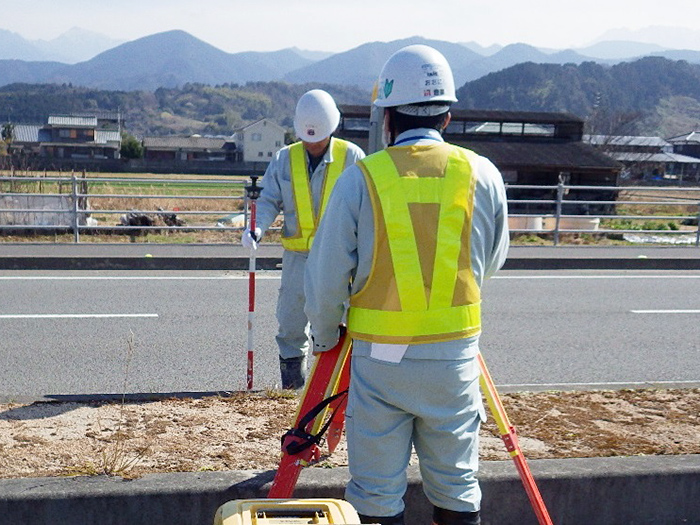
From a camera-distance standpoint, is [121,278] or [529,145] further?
[529,145]

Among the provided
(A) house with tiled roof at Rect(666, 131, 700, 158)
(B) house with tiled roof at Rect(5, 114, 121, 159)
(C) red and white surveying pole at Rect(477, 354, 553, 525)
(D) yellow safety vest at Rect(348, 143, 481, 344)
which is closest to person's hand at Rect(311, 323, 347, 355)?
(D) yellow safety vest at Rect(348, 143, 481, 344)

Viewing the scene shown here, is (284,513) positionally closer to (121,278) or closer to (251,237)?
(251,237)

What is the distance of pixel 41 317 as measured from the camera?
8.66m

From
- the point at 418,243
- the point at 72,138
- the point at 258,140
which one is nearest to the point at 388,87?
the point at 418,243

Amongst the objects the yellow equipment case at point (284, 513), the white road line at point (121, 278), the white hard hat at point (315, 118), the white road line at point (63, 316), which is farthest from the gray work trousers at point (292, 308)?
the white road line at point (121, 278)

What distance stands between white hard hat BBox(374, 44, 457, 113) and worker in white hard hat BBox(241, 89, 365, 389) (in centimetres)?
204

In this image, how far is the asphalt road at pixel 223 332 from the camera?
6.62m

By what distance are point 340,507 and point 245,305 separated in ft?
23.7

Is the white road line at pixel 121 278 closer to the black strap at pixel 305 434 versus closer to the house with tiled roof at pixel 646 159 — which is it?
the black strap at pixel 305 434

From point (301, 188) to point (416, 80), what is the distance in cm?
233

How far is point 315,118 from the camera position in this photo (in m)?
5.00

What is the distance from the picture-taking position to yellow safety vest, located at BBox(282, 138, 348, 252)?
5125 mm

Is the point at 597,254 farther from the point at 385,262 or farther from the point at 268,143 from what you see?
the point at 268,143

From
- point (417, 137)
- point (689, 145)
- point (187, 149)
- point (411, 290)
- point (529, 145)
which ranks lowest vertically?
point (187, 149)
